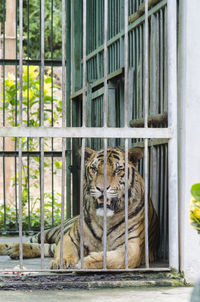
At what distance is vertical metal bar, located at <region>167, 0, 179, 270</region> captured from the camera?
187 inches

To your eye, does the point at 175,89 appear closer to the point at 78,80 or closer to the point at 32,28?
the point at 78,80

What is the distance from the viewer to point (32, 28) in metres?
18.6

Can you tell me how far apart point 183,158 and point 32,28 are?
1449cm

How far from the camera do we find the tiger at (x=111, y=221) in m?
4.96

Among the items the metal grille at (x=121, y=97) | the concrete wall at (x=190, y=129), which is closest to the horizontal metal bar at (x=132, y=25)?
the metal grille at (x=121, y=97)

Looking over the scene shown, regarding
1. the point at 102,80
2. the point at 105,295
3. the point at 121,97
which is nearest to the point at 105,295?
the point at 105,295

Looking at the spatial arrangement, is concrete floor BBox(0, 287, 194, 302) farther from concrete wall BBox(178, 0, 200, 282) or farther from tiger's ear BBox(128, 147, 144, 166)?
tiger's ear BBox(128, 147, 144, 166)

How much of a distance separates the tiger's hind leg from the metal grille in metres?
0.66

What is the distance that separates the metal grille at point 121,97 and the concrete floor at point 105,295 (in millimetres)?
310

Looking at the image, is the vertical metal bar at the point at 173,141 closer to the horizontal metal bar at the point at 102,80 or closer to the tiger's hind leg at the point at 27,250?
the horizontal metal bar at the point at 102,80

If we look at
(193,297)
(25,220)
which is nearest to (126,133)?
(193,297)

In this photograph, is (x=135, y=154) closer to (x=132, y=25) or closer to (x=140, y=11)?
(x=140, y=11)

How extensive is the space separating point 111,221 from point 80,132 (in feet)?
2.88

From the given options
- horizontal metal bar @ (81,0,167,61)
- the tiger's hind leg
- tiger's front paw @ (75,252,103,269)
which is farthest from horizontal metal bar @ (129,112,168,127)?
the tiger's hind leg
